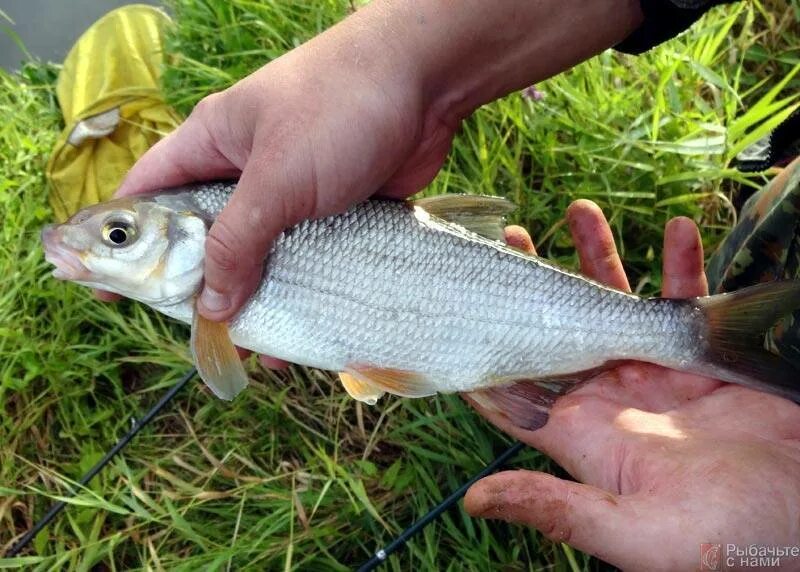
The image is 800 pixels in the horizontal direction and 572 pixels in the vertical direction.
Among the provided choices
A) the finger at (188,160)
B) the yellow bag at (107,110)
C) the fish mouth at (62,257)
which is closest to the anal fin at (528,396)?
the finger at (188,160)

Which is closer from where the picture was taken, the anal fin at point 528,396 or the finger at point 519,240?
the anal fin at point 528,396

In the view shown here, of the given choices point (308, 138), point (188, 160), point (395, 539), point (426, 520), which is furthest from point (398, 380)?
point (188, 160)

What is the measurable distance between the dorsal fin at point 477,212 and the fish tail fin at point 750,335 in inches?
27.5

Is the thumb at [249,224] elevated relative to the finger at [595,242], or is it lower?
elevated

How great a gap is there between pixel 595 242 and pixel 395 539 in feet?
4.47

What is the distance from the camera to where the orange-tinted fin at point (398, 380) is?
229cm

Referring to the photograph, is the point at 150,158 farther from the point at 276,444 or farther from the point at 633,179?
the point at 633,179

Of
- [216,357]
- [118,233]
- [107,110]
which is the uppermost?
[118,233]

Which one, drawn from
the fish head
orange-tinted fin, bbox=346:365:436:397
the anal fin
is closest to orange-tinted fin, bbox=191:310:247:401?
the fish head

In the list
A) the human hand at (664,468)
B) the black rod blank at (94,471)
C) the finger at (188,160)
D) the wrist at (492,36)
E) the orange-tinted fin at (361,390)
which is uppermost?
the wrist at (492,36)

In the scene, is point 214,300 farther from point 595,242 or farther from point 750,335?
point 750,335

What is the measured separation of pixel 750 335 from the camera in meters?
2.13

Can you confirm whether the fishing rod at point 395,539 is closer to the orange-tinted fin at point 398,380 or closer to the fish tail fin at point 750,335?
the orange-tinted fin at point 398,380

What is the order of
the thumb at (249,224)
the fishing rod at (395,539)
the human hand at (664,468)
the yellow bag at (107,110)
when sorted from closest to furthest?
the human hand at (664,468) < the thumb at (249,224) < the fishing rod at (395,539) < the yellow bag at (107,110)
